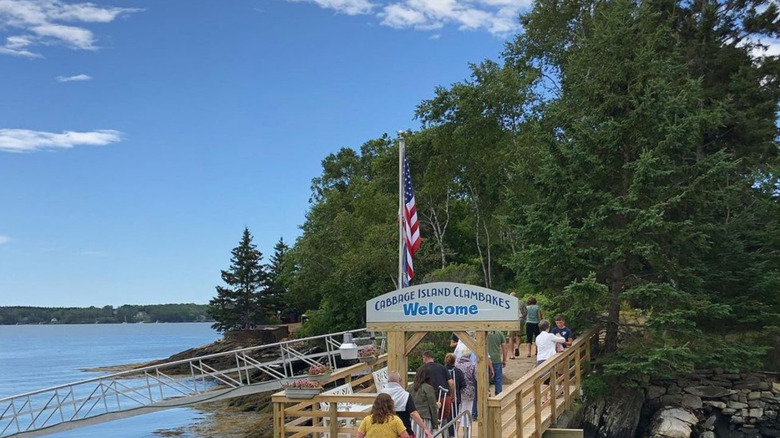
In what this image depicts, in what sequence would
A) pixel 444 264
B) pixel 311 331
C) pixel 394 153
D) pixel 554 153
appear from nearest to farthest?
pixel 554 153, pixel 444 264, pixel 394 153, pixel 311 331

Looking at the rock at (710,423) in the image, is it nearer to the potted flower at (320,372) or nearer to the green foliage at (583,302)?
the green foliage at (583,302)

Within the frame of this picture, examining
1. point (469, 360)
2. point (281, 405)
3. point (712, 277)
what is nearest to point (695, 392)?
point (712, 277)

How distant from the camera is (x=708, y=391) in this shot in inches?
758

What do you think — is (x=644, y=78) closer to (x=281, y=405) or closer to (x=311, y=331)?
(x=281, y=405)

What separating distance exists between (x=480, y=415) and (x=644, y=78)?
491 inches

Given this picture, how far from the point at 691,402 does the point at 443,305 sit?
1132 cm

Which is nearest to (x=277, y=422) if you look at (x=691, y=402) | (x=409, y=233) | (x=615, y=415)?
(x=409, y=233)

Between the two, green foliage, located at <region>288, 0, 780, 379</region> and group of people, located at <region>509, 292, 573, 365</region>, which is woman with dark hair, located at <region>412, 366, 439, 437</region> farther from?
green foliage, located at <region>288, 0, 780, 379</region>

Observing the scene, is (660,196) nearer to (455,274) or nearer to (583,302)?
(583,302)

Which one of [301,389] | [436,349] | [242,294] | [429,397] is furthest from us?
[242,294]

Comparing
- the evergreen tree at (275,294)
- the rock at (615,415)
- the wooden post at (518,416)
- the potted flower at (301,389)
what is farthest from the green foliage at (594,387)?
the evergreen tree at (275,294)

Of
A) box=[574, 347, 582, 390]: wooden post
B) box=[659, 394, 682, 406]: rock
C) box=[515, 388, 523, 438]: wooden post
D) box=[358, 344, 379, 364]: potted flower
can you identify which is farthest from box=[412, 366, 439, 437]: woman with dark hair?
box=[659, 394, 682, 406]: rock

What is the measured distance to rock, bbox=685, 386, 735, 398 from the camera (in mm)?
19172

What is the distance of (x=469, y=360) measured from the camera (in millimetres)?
12312
